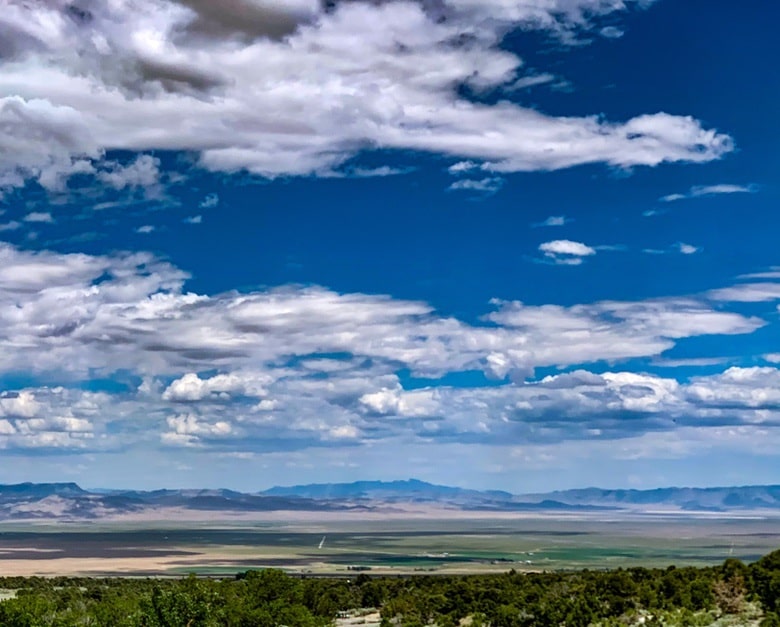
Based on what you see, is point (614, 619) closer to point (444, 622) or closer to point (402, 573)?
point (444, 622)

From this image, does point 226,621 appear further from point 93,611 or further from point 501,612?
point 501,612

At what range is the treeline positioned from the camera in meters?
65.2

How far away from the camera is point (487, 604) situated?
85688 mm

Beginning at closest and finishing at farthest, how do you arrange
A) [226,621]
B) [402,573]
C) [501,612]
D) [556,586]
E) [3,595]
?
[226,621], [501,612], [556,586], [3,595], [402,573]

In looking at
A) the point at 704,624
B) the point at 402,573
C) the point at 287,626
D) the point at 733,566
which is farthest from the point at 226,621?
the point at 402,573

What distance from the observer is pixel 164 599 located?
62531 mm

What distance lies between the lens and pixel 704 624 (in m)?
66.0

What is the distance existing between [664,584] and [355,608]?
37759mm

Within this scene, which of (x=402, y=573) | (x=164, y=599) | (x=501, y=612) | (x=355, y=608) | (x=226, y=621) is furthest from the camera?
(x=402, y=573)

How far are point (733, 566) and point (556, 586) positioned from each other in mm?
17238

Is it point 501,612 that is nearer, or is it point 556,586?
point 501,612

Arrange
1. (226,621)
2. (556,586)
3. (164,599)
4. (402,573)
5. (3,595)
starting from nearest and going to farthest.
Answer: (164,599) → (226,621) → (556,586) → (3,595) → (402,573)

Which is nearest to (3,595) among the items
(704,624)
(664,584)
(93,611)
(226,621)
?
(93,611)

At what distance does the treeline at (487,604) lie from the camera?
6519 cm
